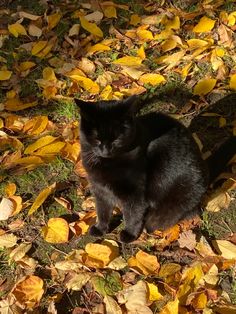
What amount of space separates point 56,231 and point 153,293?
0.74m

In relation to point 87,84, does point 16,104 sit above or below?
below

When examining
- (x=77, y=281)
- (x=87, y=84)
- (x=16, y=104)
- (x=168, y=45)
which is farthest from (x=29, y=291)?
(x=168, y=45)

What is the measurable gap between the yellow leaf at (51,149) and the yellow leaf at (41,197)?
10.9 inches

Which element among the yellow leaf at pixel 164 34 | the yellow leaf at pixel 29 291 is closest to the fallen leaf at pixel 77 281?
the yellow leaf at pixel 29 291

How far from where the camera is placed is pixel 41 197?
11.0 feet

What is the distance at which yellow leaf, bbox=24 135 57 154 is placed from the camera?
11.9 ft

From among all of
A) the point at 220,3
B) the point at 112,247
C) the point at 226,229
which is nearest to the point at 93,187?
the point at 112,247

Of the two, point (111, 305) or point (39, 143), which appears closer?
point (111, 305)

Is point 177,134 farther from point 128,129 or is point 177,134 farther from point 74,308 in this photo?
point 74,308

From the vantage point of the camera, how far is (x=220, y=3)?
14.9 ft

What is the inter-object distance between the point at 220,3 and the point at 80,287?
9.24 feet

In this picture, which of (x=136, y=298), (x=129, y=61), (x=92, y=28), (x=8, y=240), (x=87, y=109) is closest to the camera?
(x=87, y=109)

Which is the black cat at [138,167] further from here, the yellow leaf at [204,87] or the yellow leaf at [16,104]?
the yellow leaf at [16,104]

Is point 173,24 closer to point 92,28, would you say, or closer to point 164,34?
point 164,34
